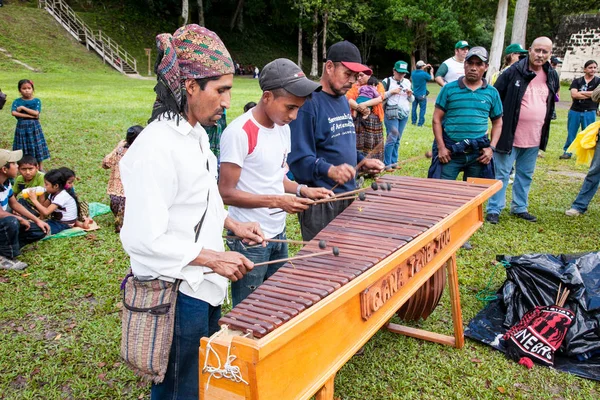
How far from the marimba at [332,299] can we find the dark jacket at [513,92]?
3093 mm

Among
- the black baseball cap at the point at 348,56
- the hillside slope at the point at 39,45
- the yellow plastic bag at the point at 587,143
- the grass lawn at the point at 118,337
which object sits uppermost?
the hillside slope at the point at 39,45

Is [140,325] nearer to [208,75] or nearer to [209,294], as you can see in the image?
[209,294]

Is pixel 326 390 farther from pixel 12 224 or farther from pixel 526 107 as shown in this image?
pixel 526 107

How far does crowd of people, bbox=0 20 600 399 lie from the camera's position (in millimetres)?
1977

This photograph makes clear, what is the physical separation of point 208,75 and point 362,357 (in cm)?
260

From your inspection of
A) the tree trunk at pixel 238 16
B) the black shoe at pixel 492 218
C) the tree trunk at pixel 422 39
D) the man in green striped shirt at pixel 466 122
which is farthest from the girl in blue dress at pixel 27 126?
the tree trunk at pixel 422 39

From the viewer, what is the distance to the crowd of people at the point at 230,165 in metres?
1.98

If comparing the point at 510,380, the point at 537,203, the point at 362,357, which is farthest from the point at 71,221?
the point at 537,203

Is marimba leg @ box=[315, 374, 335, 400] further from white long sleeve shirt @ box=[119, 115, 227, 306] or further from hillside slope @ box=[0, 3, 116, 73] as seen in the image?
hillside slope @ box=[0, 3, 116, 73]

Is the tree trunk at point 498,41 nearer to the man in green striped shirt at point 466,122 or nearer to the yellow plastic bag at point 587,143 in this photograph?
the yellow plastic bag at point 587,143

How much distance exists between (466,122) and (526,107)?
1415 mm

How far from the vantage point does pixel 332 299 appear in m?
2.06

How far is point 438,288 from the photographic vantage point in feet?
13.6

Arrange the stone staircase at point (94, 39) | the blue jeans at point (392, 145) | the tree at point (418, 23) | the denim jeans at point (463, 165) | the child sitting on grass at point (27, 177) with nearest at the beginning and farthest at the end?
the denim jeans at point (463, 165) → the child sitting on grass at point (27, 177) → the blue jeans at point (392, 145) → the stone staircase at point (94, 39) → the tree at point (418, 23)
